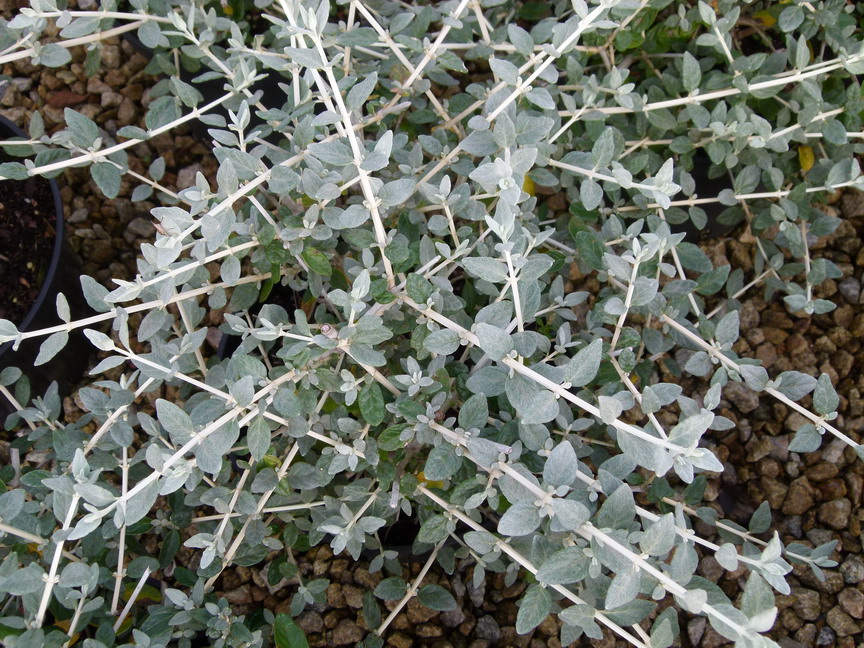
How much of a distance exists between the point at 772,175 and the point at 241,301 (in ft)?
4.58

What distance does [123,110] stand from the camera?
262 cm

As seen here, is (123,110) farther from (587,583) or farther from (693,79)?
(587,583)

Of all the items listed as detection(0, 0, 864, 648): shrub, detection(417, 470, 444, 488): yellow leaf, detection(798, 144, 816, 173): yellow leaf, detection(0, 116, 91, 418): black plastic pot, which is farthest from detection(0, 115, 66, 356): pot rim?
detection(798, 144, 816, 173): yellow leaf

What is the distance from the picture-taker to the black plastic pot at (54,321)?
2027 mm

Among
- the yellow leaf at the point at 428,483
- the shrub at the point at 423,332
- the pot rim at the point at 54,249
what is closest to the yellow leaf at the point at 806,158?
the shrub at the point at 423,332

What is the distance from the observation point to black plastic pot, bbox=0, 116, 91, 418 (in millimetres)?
2027

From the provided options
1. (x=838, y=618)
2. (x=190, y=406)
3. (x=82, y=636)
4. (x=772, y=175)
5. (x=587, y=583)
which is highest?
(x=772, y=175)

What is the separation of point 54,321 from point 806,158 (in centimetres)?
225

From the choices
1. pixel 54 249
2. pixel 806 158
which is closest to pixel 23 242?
pixel 54 249

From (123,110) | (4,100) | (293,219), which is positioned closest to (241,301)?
(293,219)

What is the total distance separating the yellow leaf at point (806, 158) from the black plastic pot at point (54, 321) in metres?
2.18

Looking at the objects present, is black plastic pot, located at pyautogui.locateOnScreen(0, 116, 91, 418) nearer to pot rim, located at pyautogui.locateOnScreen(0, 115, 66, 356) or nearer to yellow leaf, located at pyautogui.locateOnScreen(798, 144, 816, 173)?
pot rim, located at pyautogui.locateOnScreen(0, 115, 66, 356)

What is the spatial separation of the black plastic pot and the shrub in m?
0.19

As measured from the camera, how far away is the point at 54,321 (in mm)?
2115
